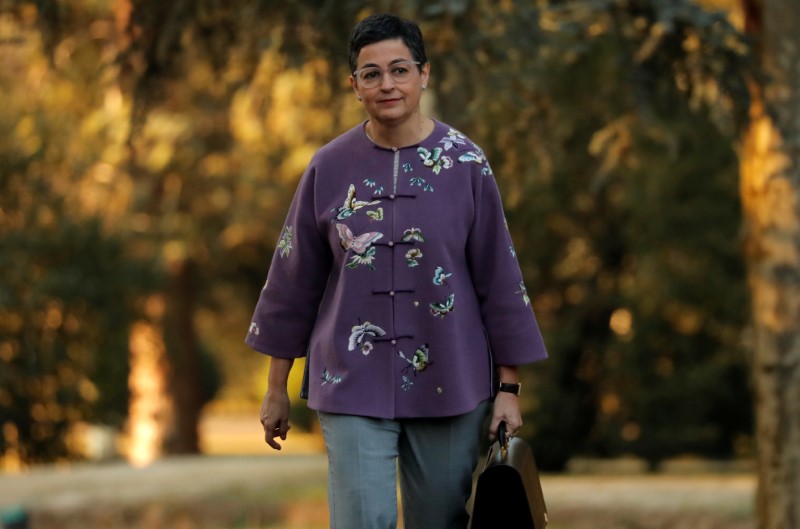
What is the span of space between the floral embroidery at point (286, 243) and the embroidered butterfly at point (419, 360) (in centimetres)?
45

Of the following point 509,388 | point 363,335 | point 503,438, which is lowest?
point 503,438

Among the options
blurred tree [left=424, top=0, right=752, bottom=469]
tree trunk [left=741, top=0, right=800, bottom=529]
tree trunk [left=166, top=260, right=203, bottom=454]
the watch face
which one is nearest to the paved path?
blurred tree [left=424, top=0, right=752, bottom=469]

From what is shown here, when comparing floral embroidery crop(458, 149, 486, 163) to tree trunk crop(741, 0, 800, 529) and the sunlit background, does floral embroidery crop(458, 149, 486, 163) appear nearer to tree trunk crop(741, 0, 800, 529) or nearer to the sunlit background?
tree trunk crop(741, 0, 800, 529)

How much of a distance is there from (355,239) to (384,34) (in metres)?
0.55

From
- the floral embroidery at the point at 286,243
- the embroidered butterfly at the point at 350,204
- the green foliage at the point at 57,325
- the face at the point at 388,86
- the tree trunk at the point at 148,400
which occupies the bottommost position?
the tree trunk at the point at 148,400

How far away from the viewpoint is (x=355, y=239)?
4035 millimetres

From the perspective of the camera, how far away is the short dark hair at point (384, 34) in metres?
4.00

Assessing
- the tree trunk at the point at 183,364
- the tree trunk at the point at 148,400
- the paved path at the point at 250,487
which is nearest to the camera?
the paved path at the point at 250,487

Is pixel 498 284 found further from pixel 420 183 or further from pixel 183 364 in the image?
pixel 183 364

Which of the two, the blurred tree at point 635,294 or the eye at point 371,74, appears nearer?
the eye at point 371,74

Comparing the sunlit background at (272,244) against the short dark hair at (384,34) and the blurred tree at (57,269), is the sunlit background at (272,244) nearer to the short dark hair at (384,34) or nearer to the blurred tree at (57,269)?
the blurred tree at (57,269)

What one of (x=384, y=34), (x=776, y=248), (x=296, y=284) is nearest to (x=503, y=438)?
(x=296, y=284)

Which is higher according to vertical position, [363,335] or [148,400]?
[363,335]

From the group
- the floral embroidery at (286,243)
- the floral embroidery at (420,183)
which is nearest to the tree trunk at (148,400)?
the floral embroidery at (286,243)
